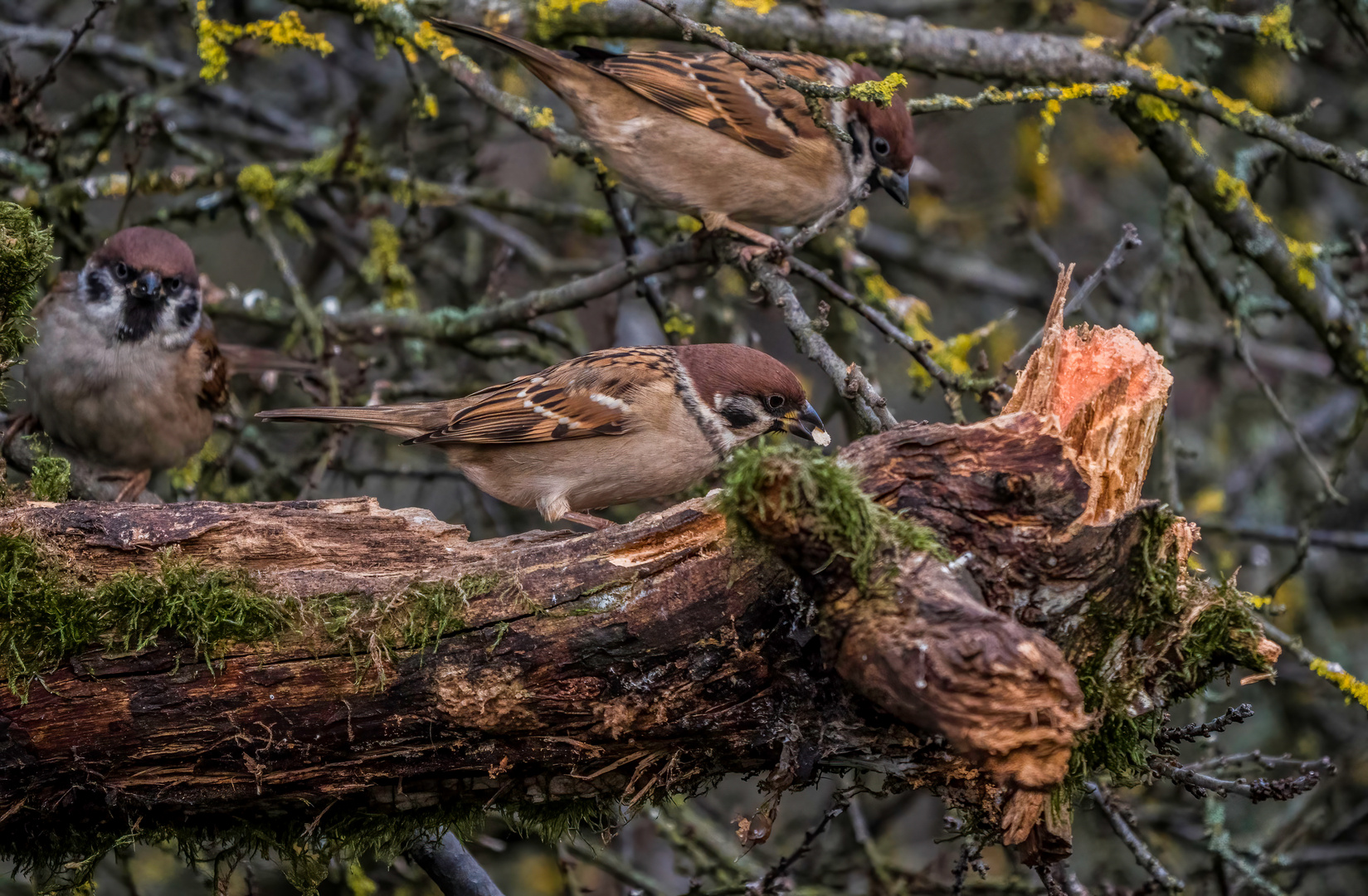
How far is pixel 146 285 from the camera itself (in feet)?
14.7

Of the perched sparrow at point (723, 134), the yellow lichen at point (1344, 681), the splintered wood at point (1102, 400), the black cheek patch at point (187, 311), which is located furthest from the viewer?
the perched sparrow at point (723, 134)

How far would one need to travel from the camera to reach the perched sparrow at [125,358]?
450cm

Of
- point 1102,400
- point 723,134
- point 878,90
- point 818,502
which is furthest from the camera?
point 723,134

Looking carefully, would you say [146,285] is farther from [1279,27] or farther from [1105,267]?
[1279,27]

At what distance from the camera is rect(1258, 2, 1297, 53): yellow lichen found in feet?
14.1

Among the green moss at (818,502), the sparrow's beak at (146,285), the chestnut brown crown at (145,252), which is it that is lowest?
the sparrow's beak at (146,285)

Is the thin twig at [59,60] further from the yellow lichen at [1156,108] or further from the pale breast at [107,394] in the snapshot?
the yellow lichen at [1156,108]

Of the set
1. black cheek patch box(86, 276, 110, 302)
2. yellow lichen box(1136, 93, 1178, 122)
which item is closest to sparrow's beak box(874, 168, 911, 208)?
yellow lichen box(1136, 93, 1178, 122)

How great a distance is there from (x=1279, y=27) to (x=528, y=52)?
3001 mm

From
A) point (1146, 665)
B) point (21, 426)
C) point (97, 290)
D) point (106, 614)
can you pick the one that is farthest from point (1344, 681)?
point (21, 426)

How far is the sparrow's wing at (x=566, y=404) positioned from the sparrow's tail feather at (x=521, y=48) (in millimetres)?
1335

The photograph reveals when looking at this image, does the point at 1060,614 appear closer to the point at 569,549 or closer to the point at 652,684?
the point at 652,684

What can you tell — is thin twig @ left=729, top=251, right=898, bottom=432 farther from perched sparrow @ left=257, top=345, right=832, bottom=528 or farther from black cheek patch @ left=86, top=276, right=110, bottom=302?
black cheek patch @ left=86, top=276, right=110, bottom=302

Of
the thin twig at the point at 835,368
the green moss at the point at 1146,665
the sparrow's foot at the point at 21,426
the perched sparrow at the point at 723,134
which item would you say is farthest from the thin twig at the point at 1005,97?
the sparrow's foot at the point at 21,426
